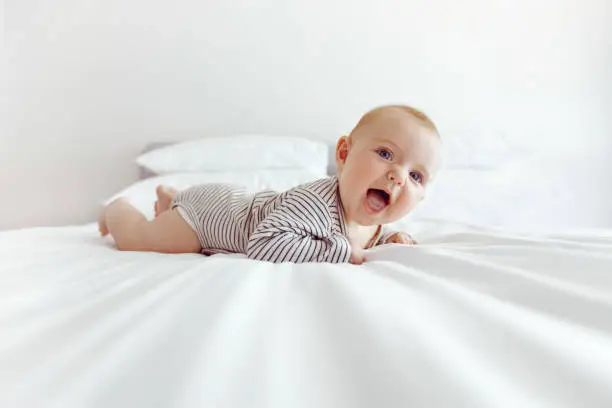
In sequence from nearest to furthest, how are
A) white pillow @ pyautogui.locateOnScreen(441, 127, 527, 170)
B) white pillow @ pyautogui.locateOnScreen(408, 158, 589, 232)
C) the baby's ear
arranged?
the baby's ear, white pillow @ pyautogui.locateOnScreen(408, 158, 589, 232), white pillow @ pyautogui.locateOnScreen(441, 127, 527, 170)

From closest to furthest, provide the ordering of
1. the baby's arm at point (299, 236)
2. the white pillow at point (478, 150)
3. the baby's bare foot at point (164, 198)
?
the baby's arm at point (299, 236), the baby's bare foot at point (164, 198), the white pillow at point (478, 150)

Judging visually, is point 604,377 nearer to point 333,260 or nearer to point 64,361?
point 64,361

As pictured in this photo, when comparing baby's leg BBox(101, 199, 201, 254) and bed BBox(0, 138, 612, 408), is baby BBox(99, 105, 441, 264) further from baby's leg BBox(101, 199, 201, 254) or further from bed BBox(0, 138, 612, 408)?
bed BBox(0, 138, 612, 408)

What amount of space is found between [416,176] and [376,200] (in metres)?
0.08

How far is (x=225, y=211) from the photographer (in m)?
0.97

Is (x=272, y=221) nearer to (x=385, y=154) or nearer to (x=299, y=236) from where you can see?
(x=299, y=236)

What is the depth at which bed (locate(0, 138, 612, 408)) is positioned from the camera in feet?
0.92

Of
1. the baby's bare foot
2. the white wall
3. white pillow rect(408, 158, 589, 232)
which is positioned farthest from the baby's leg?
the white wall

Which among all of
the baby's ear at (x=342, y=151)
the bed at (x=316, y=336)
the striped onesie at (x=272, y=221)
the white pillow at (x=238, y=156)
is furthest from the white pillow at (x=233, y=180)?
the bed at (x=316, y=336)

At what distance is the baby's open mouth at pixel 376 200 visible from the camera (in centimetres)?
83

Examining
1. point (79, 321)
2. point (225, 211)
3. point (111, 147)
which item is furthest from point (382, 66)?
point (79, 321)

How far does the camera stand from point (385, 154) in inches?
32.5

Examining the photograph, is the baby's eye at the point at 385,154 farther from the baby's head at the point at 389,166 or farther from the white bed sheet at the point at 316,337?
the white bed sheet at the point at 316,337

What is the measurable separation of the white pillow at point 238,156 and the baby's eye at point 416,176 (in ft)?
2.85
